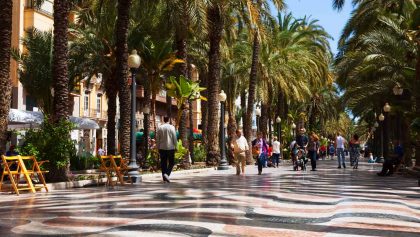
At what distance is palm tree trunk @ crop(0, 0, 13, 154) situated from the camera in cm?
1307

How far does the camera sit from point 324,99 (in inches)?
2456

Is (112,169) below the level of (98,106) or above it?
below

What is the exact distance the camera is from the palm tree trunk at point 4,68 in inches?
515

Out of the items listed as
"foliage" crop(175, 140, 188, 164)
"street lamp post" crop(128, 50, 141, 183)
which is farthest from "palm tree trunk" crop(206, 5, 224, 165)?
"street lamp post" crop(128, 50, 141, 183)

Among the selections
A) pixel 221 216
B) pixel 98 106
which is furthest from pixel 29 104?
pixel 221 216

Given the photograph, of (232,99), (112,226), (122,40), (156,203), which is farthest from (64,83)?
(232,99)

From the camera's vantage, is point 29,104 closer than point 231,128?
No

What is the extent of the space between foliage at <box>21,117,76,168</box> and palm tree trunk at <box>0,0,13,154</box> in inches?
34.5

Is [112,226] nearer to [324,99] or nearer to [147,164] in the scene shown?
[147,164]

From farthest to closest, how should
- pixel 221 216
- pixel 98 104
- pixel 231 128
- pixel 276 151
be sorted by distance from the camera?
pixel 98 104, pixel 231 128, pixel 276 151, pixel 221 216

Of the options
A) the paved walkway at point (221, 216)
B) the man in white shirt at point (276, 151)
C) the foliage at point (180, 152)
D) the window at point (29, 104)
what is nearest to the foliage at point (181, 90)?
the foliage at point (180, 152)

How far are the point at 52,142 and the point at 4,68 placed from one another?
2.18 m

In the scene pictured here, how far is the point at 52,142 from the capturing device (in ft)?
45.8

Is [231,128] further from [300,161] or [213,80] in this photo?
[300,161]
